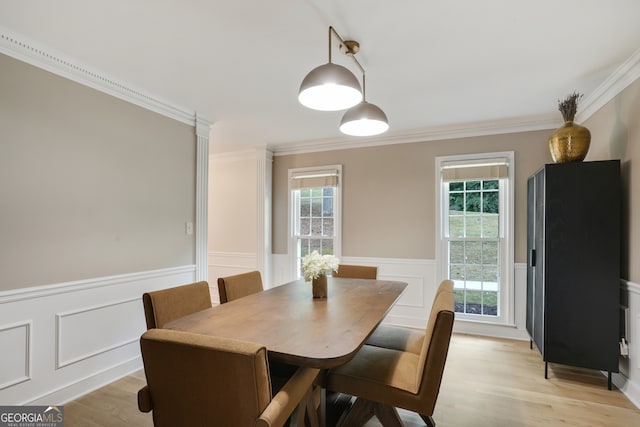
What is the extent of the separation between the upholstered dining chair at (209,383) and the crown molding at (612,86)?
3049mm

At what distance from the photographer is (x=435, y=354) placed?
1.41 metres

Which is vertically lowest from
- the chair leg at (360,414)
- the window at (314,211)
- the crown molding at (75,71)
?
the chair leg at (360,414)

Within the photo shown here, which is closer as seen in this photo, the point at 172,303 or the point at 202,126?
the point at 172,303

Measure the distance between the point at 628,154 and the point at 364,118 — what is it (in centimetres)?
213

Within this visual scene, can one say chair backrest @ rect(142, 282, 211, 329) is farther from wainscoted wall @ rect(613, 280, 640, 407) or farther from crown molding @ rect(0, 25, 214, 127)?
wainscoted wall @ rect(613, 280, 640, 407)

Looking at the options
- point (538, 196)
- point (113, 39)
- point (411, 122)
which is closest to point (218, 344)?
point (113, 39)

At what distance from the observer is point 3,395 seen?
6.35 ft

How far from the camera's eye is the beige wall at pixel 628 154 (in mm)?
2295

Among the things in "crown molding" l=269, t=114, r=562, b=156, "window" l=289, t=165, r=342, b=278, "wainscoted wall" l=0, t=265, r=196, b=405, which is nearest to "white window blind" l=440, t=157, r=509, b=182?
"crown molding" l=269, t=114, r=562, b=156

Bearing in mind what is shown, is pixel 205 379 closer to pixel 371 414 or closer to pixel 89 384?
pixel 371 414

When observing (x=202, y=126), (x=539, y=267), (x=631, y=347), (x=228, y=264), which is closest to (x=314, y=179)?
(x=202, y=126)

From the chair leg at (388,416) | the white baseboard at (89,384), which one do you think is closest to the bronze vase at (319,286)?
the chair leg at (388,416)

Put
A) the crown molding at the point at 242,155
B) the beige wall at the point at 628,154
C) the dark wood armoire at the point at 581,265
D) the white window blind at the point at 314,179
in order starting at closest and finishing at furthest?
the beige wall at the point at 628,154 < the dark wood armoire at the point at 581,265 < the white window blind at the point at 314,179 < the crown molding at the point at 242,155

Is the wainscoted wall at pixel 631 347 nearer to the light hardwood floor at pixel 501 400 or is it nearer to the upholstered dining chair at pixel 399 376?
the light hardwood floor at pixel 501 400
